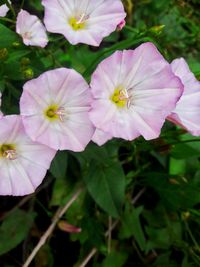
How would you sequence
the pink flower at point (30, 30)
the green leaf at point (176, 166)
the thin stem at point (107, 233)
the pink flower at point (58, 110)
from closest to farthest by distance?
1. the pink flower at point (58, 110)
2. the pink flower at point (30, 30)
3. the thin stem at point (107, 233)
4. the green leaf at point (176, 166)

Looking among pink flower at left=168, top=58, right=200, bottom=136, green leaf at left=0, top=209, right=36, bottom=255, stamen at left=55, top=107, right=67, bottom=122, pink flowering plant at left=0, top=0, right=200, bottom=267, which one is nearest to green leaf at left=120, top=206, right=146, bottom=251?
pink flowering plant at left=0, top=0, right=200, bottom=267

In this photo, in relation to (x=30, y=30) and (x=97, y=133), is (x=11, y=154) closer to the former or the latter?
(x=97, y=133)

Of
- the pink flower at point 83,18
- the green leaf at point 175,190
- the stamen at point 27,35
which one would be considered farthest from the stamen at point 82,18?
the green leaf at point 175,190

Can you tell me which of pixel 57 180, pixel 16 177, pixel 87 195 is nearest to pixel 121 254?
→ pixel 87 195

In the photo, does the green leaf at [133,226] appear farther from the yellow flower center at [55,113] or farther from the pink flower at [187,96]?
the yellow flower center at [55,113]

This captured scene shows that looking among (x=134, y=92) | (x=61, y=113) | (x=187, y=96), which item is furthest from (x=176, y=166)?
(x=61, y=113)
